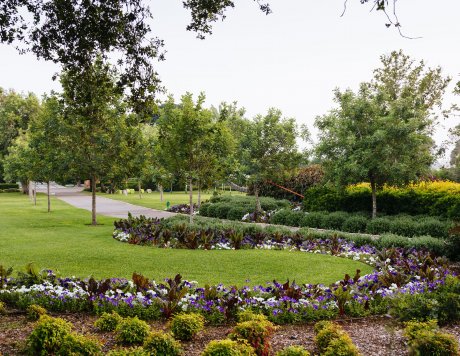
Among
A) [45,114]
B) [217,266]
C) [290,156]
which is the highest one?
[45,114]

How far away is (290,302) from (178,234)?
682 centimetres

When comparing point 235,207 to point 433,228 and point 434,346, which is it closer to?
point 433,228

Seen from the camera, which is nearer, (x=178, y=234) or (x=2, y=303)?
(x=2, y=303)

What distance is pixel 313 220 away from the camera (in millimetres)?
15633

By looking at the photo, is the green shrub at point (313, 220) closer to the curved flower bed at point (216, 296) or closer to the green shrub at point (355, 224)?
the green shrub at point (355, 224)

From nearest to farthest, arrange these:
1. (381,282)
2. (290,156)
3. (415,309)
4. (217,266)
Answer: (415,309)
(381,282)
(217,266)
(290,156)

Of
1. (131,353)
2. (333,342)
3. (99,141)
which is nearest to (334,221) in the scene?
(99,141)

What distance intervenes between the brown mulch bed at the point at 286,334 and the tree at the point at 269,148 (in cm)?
1434

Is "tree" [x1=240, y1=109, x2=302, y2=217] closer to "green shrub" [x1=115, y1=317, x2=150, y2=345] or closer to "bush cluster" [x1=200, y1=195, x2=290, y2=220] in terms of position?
"bush cluster" [x1=200, y1=195, x2=290, y2=220]

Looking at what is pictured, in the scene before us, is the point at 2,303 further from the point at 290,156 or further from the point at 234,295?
the point at 290,156

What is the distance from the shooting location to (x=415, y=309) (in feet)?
17.6

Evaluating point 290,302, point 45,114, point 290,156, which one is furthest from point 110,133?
point 290,302

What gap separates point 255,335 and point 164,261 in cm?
578

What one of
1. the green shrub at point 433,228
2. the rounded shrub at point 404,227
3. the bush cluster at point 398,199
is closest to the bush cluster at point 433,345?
the green shrub at point 433,228
